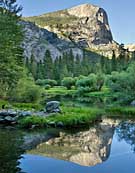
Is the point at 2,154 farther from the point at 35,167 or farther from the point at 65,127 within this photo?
the point at 65,127

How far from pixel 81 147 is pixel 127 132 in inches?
279

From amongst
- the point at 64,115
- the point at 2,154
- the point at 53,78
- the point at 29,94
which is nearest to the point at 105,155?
the point at 2,154

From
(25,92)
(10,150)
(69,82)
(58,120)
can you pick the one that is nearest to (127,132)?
(58,120)

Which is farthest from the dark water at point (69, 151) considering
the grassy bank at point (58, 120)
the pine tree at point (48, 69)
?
the pine tree at point (48, 69)

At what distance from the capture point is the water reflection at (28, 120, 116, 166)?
19453 mm

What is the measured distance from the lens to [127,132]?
2802 centimetres

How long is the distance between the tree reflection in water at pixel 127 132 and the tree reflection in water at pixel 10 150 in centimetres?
773

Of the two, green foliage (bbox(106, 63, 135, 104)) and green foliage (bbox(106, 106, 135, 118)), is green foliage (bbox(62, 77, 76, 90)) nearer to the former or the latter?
green foliage (bbox(106, 63, 135, 104))

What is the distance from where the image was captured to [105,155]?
20.2 meters

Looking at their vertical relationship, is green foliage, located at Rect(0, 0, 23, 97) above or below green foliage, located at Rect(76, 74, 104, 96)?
above

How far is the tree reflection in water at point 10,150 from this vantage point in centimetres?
1650

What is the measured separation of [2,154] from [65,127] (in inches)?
432

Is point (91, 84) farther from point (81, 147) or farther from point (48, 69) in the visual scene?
point (81, 147)

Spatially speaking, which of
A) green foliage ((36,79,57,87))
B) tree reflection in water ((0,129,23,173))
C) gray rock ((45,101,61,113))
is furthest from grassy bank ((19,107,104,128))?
green foliage ((36,79,57,87))
